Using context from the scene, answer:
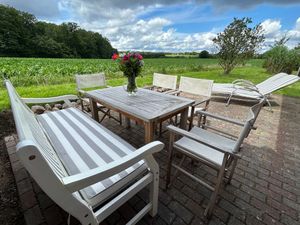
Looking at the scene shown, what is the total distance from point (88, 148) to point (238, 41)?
10.6m

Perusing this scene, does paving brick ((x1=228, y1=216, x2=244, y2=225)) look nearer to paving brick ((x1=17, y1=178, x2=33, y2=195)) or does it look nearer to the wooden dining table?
the wooden dining table

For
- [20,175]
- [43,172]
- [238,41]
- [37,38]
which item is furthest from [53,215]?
[37,38]

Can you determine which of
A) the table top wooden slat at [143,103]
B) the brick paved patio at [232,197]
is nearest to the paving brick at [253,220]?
the brick paved patio at [232,197]

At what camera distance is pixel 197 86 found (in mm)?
2904

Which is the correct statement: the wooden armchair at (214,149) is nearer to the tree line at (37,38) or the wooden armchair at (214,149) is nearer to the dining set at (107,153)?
the dining set at (107,153)

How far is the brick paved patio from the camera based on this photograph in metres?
1.42

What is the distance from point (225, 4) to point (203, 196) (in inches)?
193

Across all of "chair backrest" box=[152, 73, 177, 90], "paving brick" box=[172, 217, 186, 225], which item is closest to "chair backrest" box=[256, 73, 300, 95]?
"chair backrest" box=[152, 73, 177, 90]

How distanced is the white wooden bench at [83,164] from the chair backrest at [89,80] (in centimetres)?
128

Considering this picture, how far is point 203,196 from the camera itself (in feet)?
5.44

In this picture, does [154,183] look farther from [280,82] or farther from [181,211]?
[280,82]

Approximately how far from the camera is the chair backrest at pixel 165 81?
3446mm

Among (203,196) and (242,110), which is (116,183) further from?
(242,110)

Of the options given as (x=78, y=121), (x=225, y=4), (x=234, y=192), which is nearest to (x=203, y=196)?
(x=234, y=192)
